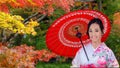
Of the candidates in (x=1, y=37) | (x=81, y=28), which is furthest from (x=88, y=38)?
(x=1, y=37)

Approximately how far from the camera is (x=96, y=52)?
3748mm

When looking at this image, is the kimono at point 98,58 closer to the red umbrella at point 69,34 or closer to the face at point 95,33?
the face at point 95,33

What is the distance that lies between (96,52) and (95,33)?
0.62ft

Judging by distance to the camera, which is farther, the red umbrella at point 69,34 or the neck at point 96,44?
the red umbrella at point 69,34

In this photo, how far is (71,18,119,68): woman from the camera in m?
3.71

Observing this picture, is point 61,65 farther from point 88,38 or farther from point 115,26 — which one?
point 88,38

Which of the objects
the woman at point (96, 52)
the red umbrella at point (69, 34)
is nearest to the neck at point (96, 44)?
the woman at point (96, 52)

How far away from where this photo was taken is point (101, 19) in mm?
3992

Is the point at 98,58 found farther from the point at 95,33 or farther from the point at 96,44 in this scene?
the point at 95,33

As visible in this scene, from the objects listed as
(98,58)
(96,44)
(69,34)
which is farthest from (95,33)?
(69,34)

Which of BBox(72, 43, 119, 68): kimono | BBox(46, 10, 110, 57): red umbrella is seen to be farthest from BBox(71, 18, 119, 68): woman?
BBox(46, 10, 110, 57): red umbrella

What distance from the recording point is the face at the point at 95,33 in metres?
3.73

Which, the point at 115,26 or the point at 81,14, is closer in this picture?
the point at 81,14

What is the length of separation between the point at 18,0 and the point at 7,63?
3.64 ft
